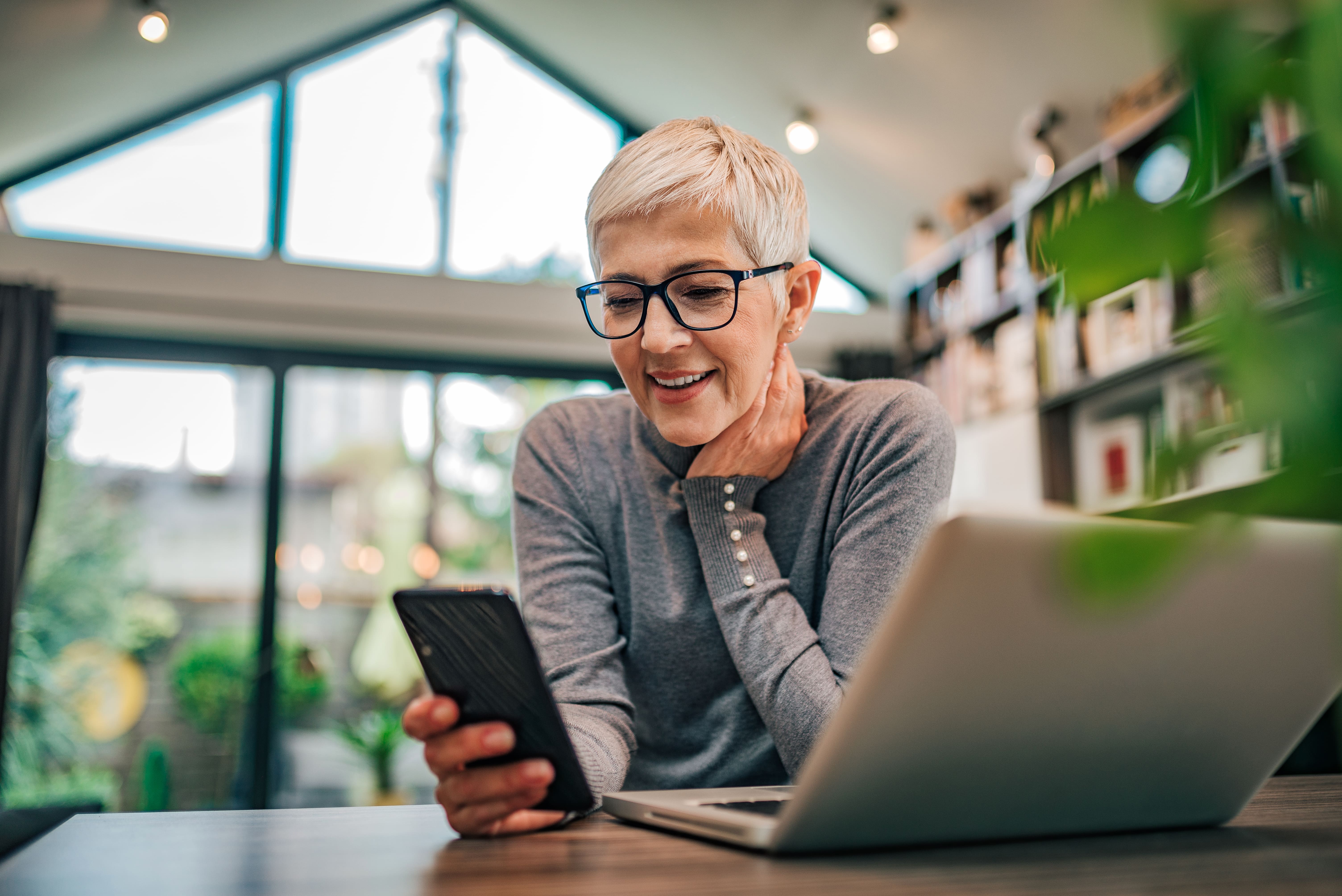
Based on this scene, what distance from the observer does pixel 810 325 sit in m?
4.98

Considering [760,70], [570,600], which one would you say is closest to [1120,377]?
[760,70]

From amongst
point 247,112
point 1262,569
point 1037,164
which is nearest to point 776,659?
point 1262,569

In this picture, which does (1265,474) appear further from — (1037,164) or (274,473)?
(274,473)

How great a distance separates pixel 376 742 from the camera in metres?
4.32

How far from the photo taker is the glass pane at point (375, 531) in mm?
4324

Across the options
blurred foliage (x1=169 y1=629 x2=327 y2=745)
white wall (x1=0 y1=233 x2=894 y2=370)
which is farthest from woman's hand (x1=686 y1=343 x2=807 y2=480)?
blurred foliage (x1=169 y1=629 x2=327 y2=745)

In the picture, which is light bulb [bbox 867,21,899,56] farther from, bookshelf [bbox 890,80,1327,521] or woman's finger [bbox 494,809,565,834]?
woman's finger [bbox 494,809,565,834]

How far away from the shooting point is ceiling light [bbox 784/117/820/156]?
441 centimetres

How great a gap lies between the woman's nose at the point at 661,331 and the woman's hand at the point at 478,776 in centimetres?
49

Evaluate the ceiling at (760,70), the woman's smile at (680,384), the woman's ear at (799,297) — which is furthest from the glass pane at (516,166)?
the woman's smile at (680,384)

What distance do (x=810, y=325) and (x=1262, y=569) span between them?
14.9 ft

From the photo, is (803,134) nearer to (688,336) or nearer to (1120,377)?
(1120,377)

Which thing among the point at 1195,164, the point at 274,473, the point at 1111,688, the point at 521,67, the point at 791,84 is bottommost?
the point at 1111,688

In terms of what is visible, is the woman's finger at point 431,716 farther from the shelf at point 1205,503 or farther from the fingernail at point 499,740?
the shelf at point 1205,503
